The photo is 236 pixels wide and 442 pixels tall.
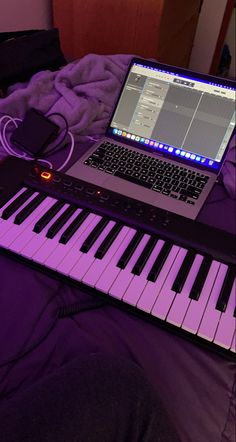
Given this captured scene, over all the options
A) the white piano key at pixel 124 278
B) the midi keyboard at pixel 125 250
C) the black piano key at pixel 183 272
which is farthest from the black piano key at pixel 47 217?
the black piano key at pixel 183 272

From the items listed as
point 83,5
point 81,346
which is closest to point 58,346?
point 81,346

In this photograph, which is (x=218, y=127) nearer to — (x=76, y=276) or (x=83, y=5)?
(x=76, y=276)

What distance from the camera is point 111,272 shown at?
669 millimetres

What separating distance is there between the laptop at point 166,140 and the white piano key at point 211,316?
7.3 inches

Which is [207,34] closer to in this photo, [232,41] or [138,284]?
[232,41]

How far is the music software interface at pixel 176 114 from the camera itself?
0.85 meters

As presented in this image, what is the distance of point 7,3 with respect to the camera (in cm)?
127

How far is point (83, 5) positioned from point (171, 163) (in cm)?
98

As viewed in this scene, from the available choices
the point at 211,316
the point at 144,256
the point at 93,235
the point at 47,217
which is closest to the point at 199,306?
the point at 211,316

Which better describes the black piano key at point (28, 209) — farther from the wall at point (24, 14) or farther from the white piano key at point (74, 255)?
the wall at point (24, 14)

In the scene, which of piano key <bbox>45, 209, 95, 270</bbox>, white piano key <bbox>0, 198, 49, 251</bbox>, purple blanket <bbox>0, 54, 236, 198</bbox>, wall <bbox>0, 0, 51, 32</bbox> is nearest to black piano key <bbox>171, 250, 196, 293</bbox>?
piano key <bbox>45, 209, 95, 270</bbox>

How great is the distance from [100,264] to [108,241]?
6cm

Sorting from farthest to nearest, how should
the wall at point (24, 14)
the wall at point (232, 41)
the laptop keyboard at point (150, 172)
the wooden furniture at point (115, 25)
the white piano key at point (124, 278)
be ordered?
the wall at point (232, 41) < the wooden furniture at point (115, 25) < the wall at point (24, 14) < the laptop keyboard at point (150, 172) < the white piano key at point (124, 278)

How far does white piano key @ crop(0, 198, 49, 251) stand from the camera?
71 centimetres
